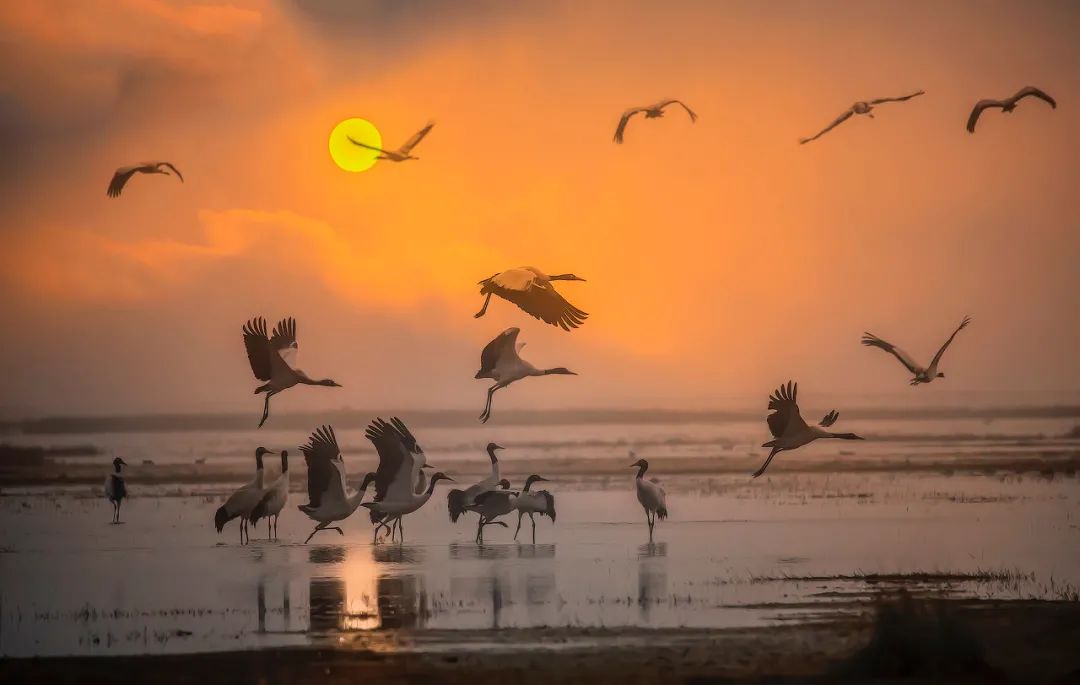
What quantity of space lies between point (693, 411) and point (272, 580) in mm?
22798

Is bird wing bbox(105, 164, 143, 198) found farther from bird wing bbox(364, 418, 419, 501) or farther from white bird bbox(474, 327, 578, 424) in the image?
bird wing bbox(364, 418, 419, 501)

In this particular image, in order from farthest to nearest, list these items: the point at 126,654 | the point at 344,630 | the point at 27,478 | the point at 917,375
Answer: the point at 27,478 → the point at 917,375 → the point at 344,630 → the point at 126,654

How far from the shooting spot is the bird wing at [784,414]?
58.5 feet

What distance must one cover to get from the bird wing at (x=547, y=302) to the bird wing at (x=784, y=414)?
2.27 m

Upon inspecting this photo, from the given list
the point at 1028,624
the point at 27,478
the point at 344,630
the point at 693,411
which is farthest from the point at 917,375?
the point at 693,411

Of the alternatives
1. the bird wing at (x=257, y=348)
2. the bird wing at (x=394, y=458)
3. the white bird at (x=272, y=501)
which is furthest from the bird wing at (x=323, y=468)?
the bird wing at (x=257, y=348)

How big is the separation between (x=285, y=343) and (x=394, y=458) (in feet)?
7.81

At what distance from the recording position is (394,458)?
1741 cm

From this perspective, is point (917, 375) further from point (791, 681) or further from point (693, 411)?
point (693, 411)

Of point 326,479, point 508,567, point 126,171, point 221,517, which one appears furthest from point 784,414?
point 126,171

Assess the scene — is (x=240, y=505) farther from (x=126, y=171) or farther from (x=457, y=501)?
(x=126, y=171)

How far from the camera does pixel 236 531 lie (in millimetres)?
19016

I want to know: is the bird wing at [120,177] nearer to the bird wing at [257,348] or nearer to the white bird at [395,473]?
the bird wing at [257,348]

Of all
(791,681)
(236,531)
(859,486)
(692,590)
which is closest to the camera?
(791,681)
